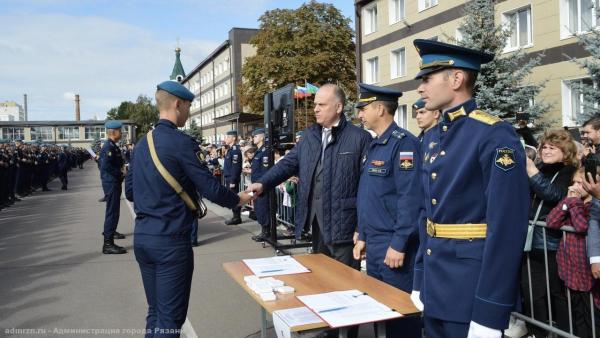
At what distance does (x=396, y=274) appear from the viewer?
3438 millimetres

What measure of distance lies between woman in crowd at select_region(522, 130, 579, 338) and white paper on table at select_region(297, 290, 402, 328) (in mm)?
1910

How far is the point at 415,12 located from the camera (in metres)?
23.9

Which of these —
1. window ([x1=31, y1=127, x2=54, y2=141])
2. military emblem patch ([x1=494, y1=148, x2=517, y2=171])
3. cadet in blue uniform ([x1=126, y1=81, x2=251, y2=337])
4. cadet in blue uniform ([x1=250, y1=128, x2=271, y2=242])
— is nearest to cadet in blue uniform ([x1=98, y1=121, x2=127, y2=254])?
cadet in blue uniform ([x1=250, y1=128, x2=271, y2=242])

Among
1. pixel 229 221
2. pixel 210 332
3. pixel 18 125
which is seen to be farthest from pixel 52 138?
pixel 210 332

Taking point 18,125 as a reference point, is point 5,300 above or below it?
below

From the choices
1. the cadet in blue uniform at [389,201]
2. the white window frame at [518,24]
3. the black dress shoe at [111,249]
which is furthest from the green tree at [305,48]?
the cadet in blue uniform at [389,201]

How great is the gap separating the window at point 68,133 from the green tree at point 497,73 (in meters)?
86.6

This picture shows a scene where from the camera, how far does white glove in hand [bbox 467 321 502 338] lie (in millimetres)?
2004

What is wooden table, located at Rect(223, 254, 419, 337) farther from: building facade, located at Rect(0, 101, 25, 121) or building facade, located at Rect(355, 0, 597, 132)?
building facade, located at Rect(0, 101, 25, 121)

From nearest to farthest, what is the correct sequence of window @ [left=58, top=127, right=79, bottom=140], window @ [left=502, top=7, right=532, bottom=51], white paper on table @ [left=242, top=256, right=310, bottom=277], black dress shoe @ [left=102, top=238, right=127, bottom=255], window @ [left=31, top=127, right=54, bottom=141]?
1. white paper on table @ [left=242, top=256, right=310, bottom=277]
2. black dress shoe @ [left=102, top=238, right=127, bottom=255]
3. window @ [left=502, top=7, right=532, bottom=51]
4. window @ [left=31, top=127, right=54, bottom=141]
5. window @ [left=58, top=127, right=79, bottom=140]

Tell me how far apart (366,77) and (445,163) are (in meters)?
26.9

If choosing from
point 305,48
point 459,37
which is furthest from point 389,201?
point 305,48

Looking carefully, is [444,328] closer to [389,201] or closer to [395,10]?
[389,201]

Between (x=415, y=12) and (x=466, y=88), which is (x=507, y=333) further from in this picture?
(x=415, y=12)
